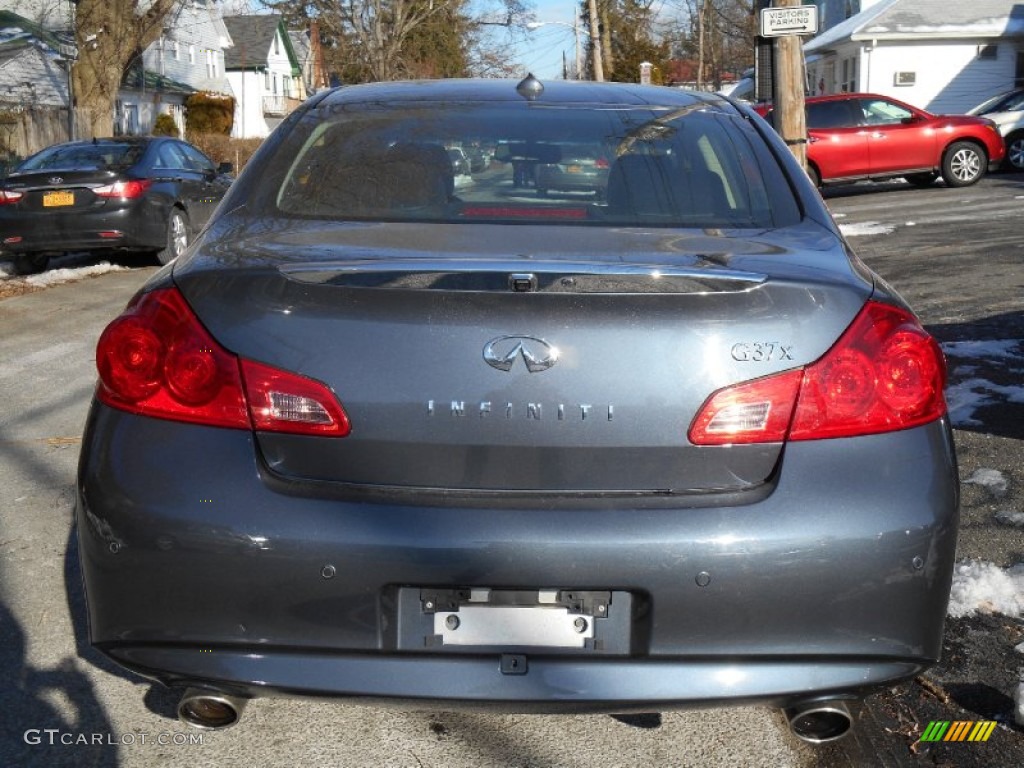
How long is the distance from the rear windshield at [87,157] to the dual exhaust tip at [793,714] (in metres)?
10.6

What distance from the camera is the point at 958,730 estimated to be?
308 cm

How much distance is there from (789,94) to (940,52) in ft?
82.8

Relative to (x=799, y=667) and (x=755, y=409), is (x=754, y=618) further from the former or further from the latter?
(x=755, y=409)

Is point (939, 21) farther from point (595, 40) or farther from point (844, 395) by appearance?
point (844, 395)

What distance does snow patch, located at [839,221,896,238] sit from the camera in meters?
14.1

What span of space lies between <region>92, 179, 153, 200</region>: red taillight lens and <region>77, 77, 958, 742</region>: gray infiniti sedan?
10.2 metres

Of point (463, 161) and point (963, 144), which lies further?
point (963, 144)

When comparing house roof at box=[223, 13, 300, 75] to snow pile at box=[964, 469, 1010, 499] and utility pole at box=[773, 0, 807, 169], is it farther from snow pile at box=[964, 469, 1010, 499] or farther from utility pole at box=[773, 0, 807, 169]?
snow pile at box=[964, 469, 1010, 499]

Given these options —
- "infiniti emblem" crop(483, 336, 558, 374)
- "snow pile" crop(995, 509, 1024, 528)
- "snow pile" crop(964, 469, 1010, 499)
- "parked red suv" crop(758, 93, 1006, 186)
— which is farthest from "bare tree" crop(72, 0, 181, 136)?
"infiniti emblem" crop(483, 336, 558, 374)

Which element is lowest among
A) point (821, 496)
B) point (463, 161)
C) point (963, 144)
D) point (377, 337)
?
point (963, 144)

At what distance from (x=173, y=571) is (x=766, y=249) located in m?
1.46

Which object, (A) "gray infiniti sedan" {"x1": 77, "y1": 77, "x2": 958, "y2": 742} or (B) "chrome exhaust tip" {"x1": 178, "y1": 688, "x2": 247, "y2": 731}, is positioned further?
(B) "chrome exhaust tip" {"x1": 178, "y1": 688, "x2": 247, "y2": 731}

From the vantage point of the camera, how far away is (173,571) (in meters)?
2.46

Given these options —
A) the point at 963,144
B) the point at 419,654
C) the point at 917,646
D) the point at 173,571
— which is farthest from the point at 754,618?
the point at 963,144
